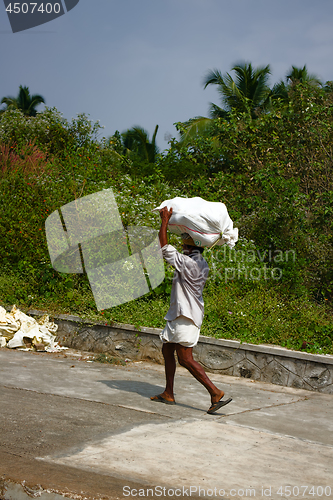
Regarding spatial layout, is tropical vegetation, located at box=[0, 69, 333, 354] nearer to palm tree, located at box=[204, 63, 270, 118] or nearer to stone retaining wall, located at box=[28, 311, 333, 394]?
stone retaining wall, located at box=[28, 311, 333, 394]

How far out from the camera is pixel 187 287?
488 cm

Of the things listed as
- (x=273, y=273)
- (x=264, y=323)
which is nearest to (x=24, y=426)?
(x=264, y=323)

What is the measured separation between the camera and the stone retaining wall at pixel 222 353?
6227 mm

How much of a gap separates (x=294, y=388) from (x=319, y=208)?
4586mm

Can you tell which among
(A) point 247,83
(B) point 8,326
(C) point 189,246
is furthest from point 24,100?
(C) point 189,246

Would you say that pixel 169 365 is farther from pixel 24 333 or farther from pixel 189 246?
pixel 24 333

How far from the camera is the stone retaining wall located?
623 centimetres

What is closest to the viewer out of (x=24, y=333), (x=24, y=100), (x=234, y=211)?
(x=24, y=333)

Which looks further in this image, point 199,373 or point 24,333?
point 24,333

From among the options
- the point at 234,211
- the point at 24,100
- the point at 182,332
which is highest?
the point at 24,100

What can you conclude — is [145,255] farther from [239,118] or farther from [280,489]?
[239,118]

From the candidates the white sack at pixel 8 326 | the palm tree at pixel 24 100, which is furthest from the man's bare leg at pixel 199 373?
the palm tree at pixel 24 100

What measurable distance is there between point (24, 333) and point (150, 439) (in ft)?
13.5

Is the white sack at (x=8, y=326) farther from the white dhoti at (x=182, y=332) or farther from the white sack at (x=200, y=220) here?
the white sack at (x=200, y=220)
